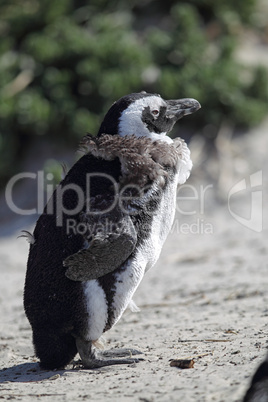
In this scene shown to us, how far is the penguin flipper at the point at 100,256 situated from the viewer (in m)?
2.90

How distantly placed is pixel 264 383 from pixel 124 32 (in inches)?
272

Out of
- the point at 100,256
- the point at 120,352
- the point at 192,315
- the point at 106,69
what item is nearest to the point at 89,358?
the point at 120,352

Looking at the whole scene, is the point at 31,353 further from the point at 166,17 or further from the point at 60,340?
the point at 166,17

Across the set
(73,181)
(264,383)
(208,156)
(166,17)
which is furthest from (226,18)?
(264,383)

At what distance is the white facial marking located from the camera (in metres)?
3.25

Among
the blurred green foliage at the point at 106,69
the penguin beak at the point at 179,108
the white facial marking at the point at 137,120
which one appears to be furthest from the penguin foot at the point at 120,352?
the blurred green foliage at the point at 106,69

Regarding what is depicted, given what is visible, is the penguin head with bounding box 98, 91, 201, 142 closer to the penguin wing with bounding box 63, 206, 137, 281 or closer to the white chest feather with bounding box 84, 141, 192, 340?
the white chest feather with bounding box 84, 141, 192, 340

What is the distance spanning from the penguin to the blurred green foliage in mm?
4530

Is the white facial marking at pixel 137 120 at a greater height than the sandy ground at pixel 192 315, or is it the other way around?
the white facial marking at pixel 137 120

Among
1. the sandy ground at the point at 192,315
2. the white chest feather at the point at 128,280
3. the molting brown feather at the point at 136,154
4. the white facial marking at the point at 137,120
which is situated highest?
the white facial marking at the point at 137,120

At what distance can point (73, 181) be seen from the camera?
3131mm

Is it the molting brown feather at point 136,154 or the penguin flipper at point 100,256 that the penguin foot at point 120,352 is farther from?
the molting brown feather at point 136,154

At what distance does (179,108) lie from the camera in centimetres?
359

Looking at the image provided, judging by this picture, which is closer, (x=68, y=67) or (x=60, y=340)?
(x=60, y=340)
